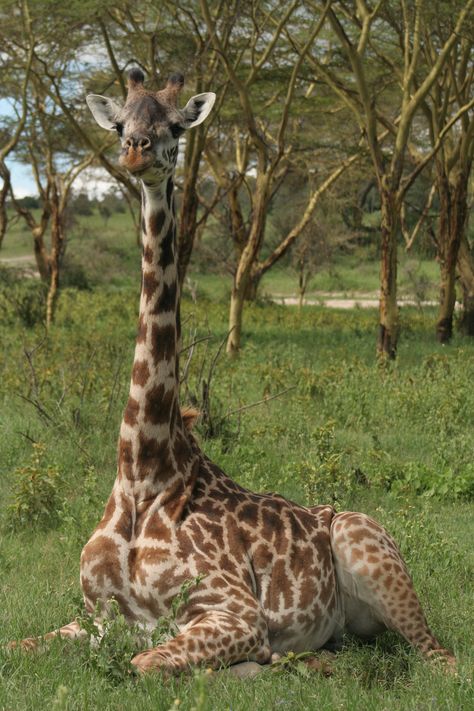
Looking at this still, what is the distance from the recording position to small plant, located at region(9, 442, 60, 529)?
6.30 metres

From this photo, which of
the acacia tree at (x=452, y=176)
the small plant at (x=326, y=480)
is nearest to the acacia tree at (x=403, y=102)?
the acacia tree at (x=452, y=176)

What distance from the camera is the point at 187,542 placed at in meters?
3.96

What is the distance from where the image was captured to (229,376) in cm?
1134

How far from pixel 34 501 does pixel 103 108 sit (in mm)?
2907

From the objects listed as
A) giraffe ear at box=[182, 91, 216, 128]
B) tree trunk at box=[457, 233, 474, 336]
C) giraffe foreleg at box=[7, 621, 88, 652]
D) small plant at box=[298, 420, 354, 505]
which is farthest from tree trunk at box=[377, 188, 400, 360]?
giraffe foreleg at box=[7, 621, 88, 652]

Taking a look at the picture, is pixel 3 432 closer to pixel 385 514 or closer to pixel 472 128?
pixel 385 514

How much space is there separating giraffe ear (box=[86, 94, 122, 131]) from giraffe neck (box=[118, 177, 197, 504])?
500 mm

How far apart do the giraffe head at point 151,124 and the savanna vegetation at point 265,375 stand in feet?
5.80

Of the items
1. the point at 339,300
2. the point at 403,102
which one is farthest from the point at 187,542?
the point at 339,300

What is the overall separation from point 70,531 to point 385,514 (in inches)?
81.4

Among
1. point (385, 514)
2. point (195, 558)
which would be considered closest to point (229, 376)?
point (385, 514)

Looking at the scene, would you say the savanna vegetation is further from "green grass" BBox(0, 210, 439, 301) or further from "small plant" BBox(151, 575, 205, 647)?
"green grass" BBox(0, 210, 439, 301)

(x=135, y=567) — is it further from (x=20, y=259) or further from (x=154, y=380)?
(x=20, y=259)

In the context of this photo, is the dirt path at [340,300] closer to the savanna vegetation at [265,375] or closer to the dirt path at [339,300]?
the dirt path at [339,300]
